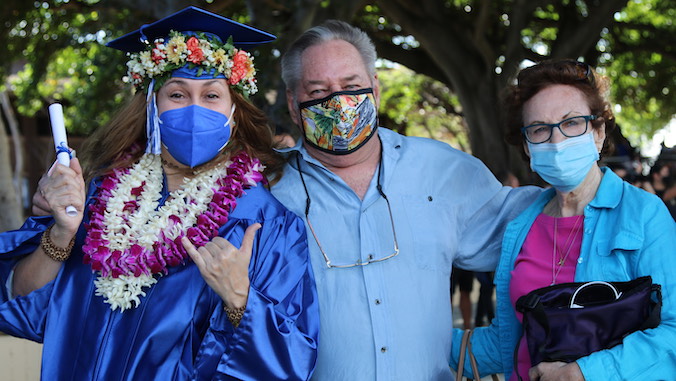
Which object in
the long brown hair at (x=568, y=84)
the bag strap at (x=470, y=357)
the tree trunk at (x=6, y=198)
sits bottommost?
the tree trunk at (x=6, y=198)

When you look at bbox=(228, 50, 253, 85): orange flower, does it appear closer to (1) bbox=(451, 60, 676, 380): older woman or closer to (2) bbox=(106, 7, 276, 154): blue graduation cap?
(2) bbox=(106, 7, 276, 154): blue graduation cap

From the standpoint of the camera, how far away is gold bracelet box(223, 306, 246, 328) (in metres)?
2.29

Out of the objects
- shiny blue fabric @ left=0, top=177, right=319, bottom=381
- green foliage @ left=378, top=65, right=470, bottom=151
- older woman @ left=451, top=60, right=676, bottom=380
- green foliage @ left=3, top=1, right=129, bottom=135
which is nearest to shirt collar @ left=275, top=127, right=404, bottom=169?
shiny blue fabric @ left=0, top=177, right=319, bottom=381

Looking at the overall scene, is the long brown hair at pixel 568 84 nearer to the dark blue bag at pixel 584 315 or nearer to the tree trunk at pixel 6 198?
the dark blue bag at pixel 584 315

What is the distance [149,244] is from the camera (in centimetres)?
256

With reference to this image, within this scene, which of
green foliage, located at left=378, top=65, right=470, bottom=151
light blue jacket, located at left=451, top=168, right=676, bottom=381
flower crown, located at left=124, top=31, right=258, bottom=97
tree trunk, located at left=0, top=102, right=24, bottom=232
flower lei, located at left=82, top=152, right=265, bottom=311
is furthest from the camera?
green foliage, located at left=378, top=65, right=470, bottom=151

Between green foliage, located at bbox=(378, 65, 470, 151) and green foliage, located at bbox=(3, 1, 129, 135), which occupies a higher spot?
green foliage, located at bbox=(3, 1, 129, 135)

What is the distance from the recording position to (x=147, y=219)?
2.67m

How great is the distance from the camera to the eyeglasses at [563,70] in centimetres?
265

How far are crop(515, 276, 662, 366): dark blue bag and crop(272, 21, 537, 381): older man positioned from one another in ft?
1.77

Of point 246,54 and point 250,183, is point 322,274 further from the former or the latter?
point 246,54

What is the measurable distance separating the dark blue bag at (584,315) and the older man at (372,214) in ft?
1.77

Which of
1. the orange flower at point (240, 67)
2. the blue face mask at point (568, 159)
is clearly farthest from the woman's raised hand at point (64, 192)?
the blue face mask at point (568, 159)

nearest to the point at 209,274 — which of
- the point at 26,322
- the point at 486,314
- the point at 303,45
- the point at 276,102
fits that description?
the point at 26,322
